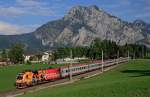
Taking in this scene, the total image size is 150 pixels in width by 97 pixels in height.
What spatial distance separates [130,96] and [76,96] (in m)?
5.26

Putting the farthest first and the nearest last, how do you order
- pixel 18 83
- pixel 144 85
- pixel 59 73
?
pixel 59 73 < pixel 18 83 < pixel 144 85

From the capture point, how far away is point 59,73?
90.7 m

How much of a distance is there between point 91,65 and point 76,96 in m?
93.6

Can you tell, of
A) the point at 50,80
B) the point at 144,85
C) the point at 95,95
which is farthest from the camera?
the point at 50,80

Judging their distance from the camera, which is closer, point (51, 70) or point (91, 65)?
point (51, 70)

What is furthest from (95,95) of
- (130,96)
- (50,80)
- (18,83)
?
(50,80)

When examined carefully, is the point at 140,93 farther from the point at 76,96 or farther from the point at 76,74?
the point at 76,74

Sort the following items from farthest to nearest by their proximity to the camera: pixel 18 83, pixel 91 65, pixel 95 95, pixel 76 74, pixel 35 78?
pixel 91 65 < pixel 76 74 < pixel 35 78 < pixel 18 83 < pixel 95 95

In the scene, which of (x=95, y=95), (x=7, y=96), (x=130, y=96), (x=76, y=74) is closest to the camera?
(x=130, y=96)

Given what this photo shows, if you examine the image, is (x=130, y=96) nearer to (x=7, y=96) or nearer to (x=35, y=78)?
(x=7, y=96)

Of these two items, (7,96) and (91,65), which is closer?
(7,96)

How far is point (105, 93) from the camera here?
1172 inches

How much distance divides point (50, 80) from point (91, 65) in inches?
1630

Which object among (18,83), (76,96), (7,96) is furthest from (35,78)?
(76,96)
